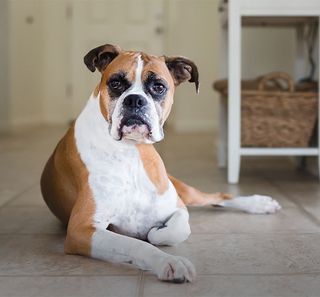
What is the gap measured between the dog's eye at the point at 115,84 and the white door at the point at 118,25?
4676mm

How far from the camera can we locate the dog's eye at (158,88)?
1376mm

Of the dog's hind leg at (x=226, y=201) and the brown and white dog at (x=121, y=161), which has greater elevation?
the brown and white dog at (x=121, y=161)

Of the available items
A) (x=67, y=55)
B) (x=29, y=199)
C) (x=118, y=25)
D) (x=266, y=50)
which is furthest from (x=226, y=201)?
(x=67, y=55)

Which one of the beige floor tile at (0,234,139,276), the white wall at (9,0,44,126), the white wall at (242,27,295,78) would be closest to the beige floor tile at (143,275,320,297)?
the beige floor tile at (0,234,139,276)

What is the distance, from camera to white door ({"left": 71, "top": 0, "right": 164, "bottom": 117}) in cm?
600

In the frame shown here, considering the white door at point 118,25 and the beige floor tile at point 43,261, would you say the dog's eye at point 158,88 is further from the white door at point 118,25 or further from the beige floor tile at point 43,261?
the white door at point 118,25

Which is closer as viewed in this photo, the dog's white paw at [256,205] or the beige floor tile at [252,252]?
the beige floor tile at [252,252]

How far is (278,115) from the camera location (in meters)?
2.47

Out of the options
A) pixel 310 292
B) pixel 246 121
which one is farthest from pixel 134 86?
pixel 246 121

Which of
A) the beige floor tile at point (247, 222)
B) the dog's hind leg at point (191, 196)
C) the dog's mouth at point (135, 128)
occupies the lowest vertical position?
the beige floor tile at point (247, 222)

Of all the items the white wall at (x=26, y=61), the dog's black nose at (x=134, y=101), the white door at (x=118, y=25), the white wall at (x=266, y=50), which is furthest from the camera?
the white door at (x=118, y=25)

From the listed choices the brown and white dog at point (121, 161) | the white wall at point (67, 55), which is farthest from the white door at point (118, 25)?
the brown and white dog at point (121, 161)

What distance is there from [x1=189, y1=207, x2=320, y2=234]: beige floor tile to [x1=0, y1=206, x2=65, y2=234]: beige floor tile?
0.43 metres

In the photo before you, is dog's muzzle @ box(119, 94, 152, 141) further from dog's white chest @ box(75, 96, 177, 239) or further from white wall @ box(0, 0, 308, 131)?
white wall @ box(0, 0, 308, 131)
